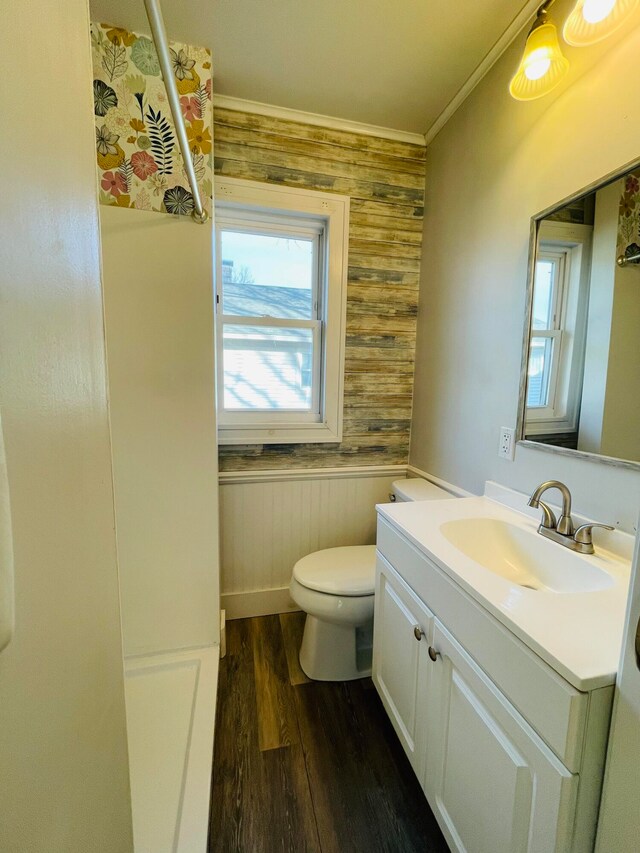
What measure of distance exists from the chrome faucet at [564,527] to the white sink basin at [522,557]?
0.08 feet

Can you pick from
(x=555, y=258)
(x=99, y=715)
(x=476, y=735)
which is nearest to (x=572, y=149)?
(x=555, y=258)

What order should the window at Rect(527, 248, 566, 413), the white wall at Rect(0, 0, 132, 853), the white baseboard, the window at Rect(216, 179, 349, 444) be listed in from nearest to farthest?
the white wall at Rect(0, 0, 132, 853) < the window at Rect(527, 248, 566, 413) < the window at Rect(216, 179, 349, 444) < the white baseboard

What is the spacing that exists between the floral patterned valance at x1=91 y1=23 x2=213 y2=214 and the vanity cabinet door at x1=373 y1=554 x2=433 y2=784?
1.54 meters

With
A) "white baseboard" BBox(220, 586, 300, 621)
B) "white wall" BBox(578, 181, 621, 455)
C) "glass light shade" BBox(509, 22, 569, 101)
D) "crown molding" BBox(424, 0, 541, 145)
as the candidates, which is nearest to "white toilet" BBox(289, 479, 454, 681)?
"white baseboard" BBox(220, 586, 300, 621)

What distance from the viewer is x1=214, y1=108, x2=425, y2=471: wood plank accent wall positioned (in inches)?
62.6

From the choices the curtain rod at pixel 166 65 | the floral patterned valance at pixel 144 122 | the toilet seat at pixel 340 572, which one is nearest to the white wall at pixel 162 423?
the floral patterned valance at pixel 144 122

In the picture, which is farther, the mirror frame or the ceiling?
the ceiling

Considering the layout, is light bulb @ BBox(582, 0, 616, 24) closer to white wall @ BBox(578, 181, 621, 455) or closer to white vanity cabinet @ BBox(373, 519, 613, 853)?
white wall @ BBox(578, 181, 621, 455)

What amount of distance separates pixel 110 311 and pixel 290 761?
1.67 meters

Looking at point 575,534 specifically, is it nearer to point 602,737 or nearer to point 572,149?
point 602,737

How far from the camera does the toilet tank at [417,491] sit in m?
1.59

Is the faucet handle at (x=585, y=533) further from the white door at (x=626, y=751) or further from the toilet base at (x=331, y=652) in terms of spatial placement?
the toilet base at (x=331, y=652)

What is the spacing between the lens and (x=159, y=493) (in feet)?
4.58

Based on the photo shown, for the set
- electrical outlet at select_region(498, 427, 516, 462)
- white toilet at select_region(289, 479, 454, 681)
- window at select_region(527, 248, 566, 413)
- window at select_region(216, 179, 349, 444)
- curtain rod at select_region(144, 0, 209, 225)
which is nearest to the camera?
curtain rod at select_region(144, 0, 209, 225)
